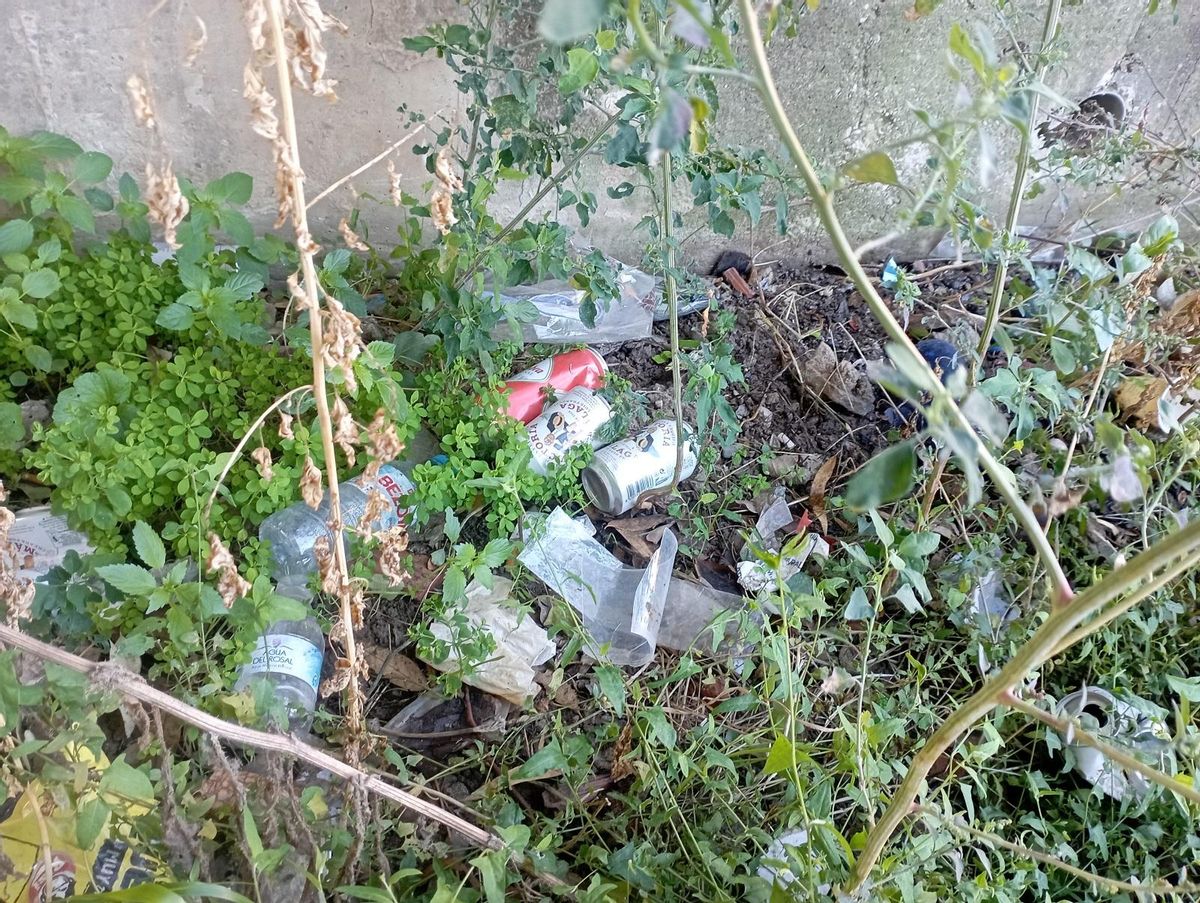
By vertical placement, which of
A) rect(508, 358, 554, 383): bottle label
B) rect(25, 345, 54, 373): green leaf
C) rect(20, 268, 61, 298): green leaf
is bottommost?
rect(508, 358, 554, 383): bottle label

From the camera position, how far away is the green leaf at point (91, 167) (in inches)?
67.4

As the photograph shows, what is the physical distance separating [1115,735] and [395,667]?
1353 mm

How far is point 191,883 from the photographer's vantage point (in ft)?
2.80

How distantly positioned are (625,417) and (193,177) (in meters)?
1.26

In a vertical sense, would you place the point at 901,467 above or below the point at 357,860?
above

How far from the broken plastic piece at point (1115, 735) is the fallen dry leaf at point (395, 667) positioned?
3.90ft

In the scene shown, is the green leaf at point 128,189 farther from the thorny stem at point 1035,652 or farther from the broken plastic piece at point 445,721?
the thorny stem at point 1035,652

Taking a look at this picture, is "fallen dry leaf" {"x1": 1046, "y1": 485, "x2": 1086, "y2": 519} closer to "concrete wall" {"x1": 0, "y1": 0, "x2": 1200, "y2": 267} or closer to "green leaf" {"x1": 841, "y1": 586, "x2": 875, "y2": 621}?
"green leaf" {"x1": 841, "y1": 586, "x2": 875, "y2": 621}

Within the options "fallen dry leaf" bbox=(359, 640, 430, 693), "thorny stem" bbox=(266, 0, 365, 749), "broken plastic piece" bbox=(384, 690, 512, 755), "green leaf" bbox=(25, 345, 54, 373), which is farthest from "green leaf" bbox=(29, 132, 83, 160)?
"broken plastic piece" bbox=(384, 690, 512, 755)

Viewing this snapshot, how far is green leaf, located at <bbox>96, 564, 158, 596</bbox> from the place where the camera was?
3.83 ft

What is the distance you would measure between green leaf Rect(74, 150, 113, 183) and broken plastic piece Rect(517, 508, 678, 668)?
1.21 meters

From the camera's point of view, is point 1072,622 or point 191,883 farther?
point 191,883

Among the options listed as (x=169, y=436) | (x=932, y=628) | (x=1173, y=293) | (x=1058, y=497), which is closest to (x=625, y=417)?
(x=932, y=628)

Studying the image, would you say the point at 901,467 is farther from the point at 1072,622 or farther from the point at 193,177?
the point at 193,177
